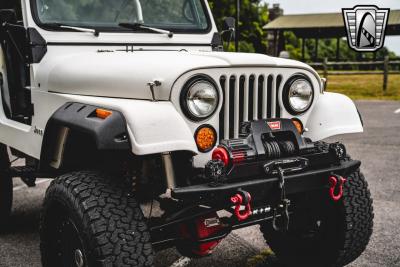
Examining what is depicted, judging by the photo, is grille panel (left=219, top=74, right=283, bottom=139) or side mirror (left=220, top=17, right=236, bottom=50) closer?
grille panel (left=219, top=74, right=283, bottom=139)

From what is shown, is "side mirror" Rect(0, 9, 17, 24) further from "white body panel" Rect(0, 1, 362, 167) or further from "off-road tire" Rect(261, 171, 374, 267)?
"off-road tire" Rect(261, 171, 374, 267)

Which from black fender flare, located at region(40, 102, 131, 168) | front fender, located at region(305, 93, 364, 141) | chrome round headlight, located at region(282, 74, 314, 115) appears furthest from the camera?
front fender, located at region(305, 93, 364, 141)

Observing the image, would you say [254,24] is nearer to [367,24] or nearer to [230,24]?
[367,24]

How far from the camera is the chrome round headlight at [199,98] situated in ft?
9.61

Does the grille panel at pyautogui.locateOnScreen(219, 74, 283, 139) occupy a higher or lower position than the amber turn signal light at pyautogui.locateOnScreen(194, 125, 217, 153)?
higher

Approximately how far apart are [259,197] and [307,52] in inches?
1586

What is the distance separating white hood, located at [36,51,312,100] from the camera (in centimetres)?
297

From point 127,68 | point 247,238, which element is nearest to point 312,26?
point 247,238

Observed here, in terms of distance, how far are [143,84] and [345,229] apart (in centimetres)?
155

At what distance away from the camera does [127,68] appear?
3.26 meters

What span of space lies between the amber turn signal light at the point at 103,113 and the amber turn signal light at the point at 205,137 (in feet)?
1.55

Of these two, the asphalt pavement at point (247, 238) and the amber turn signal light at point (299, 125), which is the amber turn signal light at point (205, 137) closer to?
the amber turn signal light at point (299, 125)

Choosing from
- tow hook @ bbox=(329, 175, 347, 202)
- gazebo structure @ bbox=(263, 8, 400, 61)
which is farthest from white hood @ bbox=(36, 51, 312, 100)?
gazebo structure @ bbox=(263, 8, 400, 61)

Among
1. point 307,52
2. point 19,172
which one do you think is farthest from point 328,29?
point 19,172
